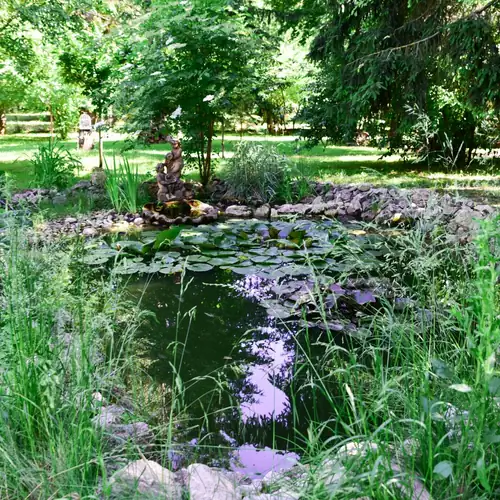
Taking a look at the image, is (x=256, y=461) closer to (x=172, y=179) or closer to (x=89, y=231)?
(x=89, y=231)

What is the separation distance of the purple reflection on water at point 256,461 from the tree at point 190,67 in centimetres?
603

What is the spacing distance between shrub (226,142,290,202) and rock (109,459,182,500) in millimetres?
6602

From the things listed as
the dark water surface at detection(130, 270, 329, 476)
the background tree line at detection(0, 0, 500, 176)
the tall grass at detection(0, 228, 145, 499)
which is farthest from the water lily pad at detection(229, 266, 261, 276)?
the background tree line at detection(0, 0, 500, 176)

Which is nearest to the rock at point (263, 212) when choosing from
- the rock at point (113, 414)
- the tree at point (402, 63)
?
the tree at point (402, 63)

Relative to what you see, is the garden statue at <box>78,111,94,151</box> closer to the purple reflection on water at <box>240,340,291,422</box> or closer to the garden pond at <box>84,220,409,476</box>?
the garden pond at <box>84,220,409,476</box>

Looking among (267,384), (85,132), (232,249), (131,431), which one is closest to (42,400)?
(131,431)

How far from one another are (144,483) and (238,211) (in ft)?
19.9

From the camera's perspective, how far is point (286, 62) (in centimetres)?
2012

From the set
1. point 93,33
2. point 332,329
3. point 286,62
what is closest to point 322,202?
point 332,329

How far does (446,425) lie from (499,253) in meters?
0.55

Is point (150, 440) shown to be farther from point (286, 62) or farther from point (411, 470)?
point (286, 62)

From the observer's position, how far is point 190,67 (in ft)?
27.0

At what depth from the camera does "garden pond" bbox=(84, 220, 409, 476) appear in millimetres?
2539

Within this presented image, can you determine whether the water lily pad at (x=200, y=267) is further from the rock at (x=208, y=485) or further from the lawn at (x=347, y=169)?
the rock at (x=208, y=485)
